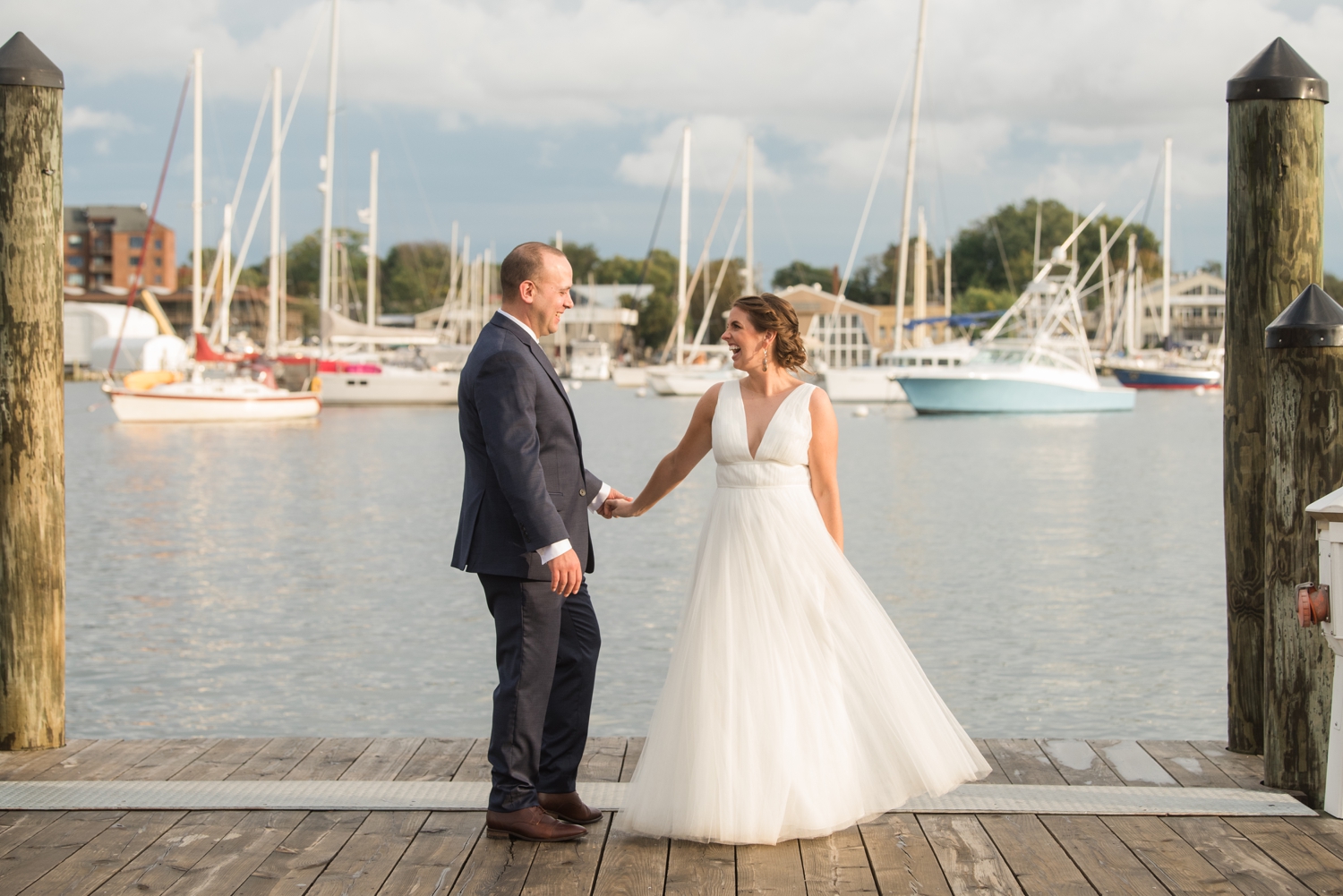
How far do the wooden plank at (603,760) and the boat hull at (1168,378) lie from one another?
230 feet

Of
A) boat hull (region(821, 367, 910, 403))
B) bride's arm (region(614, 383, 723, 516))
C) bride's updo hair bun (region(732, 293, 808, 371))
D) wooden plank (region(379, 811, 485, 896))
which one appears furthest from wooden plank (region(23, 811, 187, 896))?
boat hull (region(821, 367, 910, 403))

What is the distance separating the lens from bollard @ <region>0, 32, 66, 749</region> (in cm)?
498

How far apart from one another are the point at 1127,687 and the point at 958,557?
21.8 feet

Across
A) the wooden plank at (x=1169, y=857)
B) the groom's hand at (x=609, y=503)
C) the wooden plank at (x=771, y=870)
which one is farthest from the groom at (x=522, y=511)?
the wooden plank at (x=1169, y=857)

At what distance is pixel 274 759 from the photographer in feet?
16.8

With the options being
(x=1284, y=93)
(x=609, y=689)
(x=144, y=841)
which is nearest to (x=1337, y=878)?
(x=1284, y=93)

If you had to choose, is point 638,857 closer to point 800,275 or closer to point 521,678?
point 521,678

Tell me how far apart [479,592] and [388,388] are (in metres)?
39.9

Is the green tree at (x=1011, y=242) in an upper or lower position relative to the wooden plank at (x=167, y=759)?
upper

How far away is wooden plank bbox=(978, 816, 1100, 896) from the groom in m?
1.24

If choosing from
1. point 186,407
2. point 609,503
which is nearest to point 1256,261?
point 609,503

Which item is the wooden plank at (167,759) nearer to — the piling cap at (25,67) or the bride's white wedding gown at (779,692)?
the bride's white wedding gown at (779,692)

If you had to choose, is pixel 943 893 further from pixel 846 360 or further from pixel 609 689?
pixel 846 360

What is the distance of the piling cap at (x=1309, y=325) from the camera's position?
→ 14.5ft
